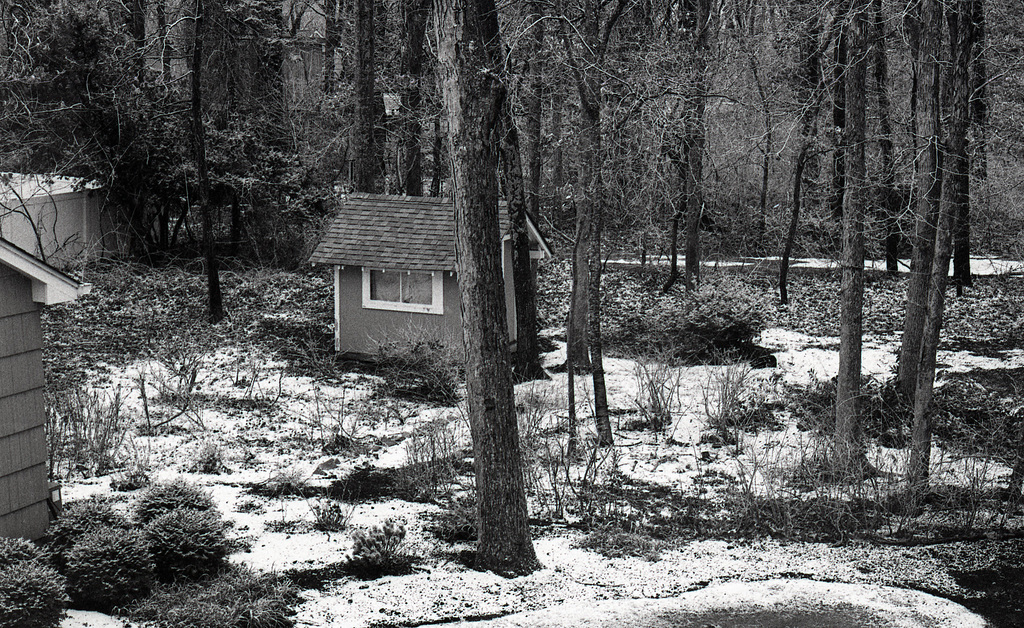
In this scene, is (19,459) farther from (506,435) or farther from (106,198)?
(106,198)

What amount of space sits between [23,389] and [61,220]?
13800 mm

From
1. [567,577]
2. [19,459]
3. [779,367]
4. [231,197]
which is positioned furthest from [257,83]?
[567,577]

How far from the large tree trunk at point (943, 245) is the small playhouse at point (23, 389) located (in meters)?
8.71

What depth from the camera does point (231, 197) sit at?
72.4 ft

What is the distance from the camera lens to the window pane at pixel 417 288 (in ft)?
54.3

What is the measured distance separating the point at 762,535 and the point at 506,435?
304 cm

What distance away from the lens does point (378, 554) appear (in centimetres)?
833

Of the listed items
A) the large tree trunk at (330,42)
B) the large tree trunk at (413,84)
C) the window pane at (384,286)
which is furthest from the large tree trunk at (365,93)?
the large tree trunk at (330,42)

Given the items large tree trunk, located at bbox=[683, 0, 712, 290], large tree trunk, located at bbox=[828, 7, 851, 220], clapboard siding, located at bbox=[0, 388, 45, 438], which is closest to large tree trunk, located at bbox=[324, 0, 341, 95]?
large tree trunk, located at bbox=[683, 0, 712, 290]

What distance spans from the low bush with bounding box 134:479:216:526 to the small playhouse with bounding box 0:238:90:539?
94 centimetres

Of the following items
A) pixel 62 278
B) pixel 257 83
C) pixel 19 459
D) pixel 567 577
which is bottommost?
pixel 567 577

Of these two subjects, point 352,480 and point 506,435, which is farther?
point 352,480

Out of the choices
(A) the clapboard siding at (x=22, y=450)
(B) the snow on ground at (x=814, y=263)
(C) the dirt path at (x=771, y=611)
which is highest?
(B) the snow on ground at (x=814, y=263)

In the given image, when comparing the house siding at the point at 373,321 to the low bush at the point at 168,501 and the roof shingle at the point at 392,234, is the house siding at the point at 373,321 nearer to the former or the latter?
the roof shingle at the point at 392,234
